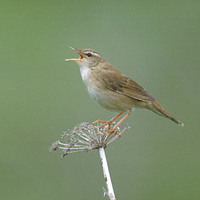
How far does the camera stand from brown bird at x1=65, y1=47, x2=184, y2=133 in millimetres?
6379

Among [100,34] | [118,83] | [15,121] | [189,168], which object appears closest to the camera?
[118,83]

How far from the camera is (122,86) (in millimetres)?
6574

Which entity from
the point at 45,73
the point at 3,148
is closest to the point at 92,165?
the point at 3,148

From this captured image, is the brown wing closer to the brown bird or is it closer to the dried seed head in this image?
the brown bird

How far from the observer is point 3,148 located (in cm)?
797

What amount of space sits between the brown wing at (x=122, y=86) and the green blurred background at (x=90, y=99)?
5.34 feet

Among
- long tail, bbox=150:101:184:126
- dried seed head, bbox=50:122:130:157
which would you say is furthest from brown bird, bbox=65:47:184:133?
dried seed head, bbox=50:122:130:157

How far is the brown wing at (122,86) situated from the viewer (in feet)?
21.3

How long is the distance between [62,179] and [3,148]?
3.79ft

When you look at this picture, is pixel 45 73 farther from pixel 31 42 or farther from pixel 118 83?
pixel 118 83

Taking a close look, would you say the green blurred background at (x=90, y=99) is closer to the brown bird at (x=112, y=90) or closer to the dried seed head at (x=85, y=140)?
the brown bird at (x=112, y=90)

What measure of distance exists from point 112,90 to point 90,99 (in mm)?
2275

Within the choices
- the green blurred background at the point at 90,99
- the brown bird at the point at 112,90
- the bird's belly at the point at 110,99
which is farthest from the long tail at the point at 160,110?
the green blurred background at the point at 90,99

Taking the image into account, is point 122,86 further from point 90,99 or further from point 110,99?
point 90,99
